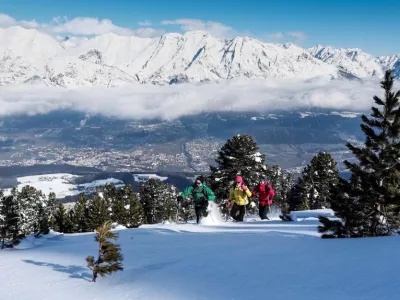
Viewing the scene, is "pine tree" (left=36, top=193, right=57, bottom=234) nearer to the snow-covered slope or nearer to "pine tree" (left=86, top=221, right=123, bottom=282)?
the snow-covered slope

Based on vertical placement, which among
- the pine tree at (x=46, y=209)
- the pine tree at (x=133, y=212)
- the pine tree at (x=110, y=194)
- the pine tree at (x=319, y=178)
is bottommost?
the pine tree at (x=46, y=209)

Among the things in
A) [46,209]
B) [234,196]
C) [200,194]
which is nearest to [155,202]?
[46,209]

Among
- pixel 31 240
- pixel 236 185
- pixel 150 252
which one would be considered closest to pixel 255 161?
pixel 236 185

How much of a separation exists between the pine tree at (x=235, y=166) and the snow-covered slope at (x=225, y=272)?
29.4 metres

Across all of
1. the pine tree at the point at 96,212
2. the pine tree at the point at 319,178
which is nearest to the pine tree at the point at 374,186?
the pine tree at the point at 319,178

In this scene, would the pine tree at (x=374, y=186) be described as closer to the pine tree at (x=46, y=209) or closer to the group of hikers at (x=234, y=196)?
the group of hikers at (x=234, y=196)

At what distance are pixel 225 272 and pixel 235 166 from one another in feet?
112

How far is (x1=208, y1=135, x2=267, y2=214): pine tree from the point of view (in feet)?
141

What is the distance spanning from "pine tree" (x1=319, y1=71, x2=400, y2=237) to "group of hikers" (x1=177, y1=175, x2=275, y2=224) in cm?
708

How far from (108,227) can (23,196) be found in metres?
59.4

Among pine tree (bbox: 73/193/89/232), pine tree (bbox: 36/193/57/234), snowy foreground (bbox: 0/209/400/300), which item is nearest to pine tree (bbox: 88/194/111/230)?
pine tree (bbox: 73/193/89/232)

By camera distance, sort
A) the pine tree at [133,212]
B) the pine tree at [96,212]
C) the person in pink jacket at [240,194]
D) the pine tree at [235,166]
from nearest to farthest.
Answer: the person in pink jacket at [240,194] → the pine tree at [235,166] → the pine tree at [96,212] → the pine tree at [133,212]

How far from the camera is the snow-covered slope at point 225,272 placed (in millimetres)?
7410

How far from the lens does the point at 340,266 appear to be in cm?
857
